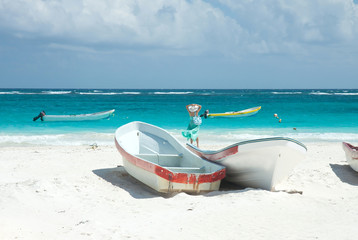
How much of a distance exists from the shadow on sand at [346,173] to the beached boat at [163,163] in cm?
321

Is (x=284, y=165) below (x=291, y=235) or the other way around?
the other way around

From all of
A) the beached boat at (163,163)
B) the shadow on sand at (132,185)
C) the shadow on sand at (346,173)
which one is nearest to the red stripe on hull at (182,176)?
the beached boat at (163,163)

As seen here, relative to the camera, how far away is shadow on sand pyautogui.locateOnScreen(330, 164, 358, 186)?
898 cm

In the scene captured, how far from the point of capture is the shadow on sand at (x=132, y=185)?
7.66 meters

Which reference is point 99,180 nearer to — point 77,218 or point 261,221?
point 77,218

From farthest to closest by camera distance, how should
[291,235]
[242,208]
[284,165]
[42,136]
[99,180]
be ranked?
[42,136], [99,180], [284,165], [242,208], [291,235]

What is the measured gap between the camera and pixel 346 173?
959 centimetres

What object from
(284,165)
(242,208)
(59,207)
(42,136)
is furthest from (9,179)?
(42,136)

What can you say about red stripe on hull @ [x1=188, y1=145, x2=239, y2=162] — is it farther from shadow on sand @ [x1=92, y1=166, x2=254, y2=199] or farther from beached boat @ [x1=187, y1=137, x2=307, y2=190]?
shadow on sand @ [x1=92, y1=166, x2=254, y2=199]

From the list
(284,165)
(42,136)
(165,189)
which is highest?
(284,165)

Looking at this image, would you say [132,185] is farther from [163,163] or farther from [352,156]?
[352,156]

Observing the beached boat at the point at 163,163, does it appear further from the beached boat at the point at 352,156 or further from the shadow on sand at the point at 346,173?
the beached boat at the point at 352,156

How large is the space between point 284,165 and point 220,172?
1.23 meters

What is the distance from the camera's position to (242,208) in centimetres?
642
